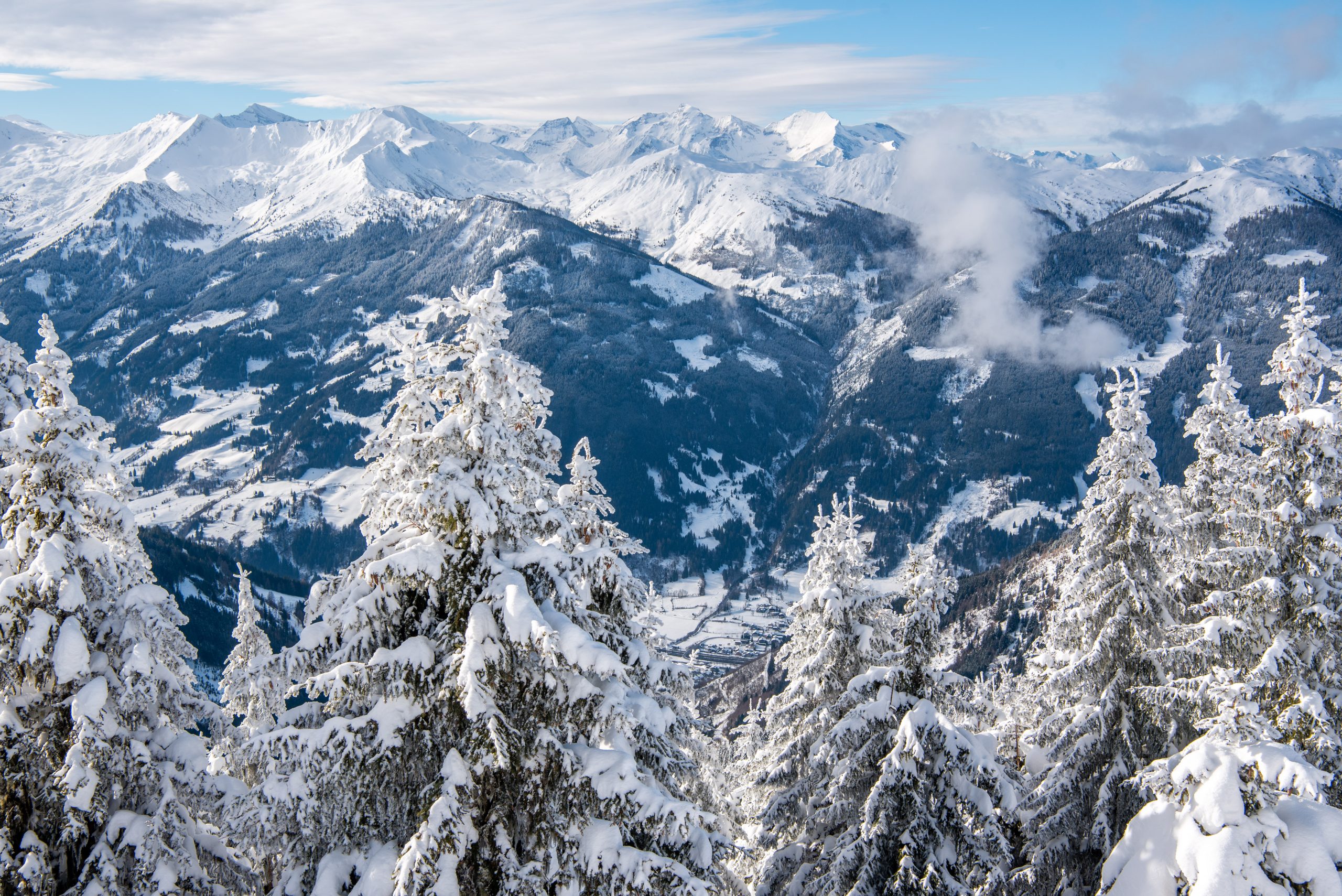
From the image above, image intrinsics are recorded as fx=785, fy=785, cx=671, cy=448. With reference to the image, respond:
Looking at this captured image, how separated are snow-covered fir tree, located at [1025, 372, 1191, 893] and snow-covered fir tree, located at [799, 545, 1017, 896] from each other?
1810mm

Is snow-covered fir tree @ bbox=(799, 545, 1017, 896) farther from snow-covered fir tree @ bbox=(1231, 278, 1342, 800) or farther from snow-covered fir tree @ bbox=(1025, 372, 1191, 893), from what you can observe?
snow-covered fir tree @ bbox=(1231, 278, 1342, 800)

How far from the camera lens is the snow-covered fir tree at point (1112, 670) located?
18750 mm

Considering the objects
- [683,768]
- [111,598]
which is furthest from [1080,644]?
[111,598]

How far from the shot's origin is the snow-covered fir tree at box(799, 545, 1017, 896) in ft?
55.2

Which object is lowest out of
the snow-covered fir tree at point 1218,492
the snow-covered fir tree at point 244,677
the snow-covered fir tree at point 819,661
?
the snow-covered fir tree at point 244,677

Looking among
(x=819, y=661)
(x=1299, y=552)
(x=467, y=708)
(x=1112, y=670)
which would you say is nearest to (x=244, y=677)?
(x=819, y=661)

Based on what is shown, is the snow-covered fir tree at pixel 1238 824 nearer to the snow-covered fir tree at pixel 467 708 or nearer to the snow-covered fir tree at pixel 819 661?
the snow-covered fir tree at pixel 467 708

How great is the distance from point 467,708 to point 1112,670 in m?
17.2

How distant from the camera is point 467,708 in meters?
9.87

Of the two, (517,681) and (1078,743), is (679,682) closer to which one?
(517,681)

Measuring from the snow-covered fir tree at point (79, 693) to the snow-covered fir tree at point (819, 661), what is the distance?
1398cm

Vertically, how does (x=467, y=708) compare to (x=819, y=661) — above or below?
above

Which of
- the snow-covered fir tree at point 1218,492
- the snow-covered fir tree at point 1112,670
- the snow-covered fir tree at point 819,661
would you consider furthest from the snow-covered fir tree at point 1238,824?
the snow-covered fir tree at point 819,661

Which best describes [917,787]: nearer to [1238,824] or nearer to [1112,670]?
[1112,670]
